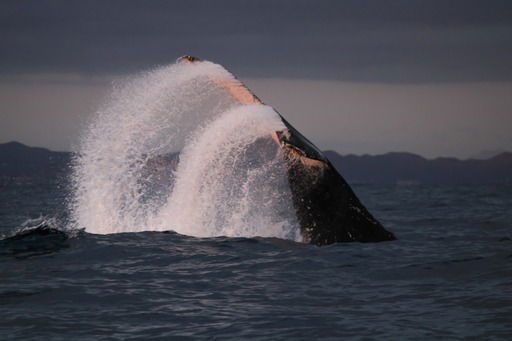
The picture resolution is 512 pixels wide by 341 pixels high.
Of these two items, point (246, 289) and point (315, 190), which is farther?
point (315, 190)

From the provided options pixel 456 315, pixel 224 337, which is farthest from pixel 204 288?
pixel 456 315

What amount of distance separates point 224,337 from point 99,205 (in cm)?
901

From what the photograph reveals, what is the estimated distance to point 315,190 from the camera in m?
11.0

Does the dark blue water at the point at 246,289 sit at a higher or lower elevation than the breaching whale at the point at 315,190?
lower

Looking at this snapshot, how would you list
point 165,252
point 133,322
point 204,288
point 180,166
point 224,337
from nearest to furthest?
1. point 224,337
2. point 133,322
3. point 204,288
4. point 165,252
5. point 180,166

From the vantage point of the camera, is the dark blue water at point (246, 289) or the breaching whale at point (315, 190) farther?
the breaching whale at point (315, 190)

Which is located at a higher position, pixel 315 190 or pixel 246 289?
pixel 315 190

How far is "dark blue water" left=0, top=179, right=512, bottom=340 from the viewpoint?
24.8 ft

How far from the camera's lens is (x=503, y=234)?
17.2 m

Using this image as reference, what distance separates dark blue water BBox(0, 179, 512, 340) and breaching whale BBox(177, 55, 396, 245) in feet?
1.13

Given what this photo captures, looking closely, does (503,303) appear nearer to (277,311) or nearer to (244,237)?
(277,311)

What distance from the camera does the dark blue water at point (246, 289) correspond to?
24.8ft

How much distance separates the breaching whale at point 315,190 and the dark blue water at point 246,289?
0.35 metres

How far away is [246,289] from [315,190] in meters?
2.21
